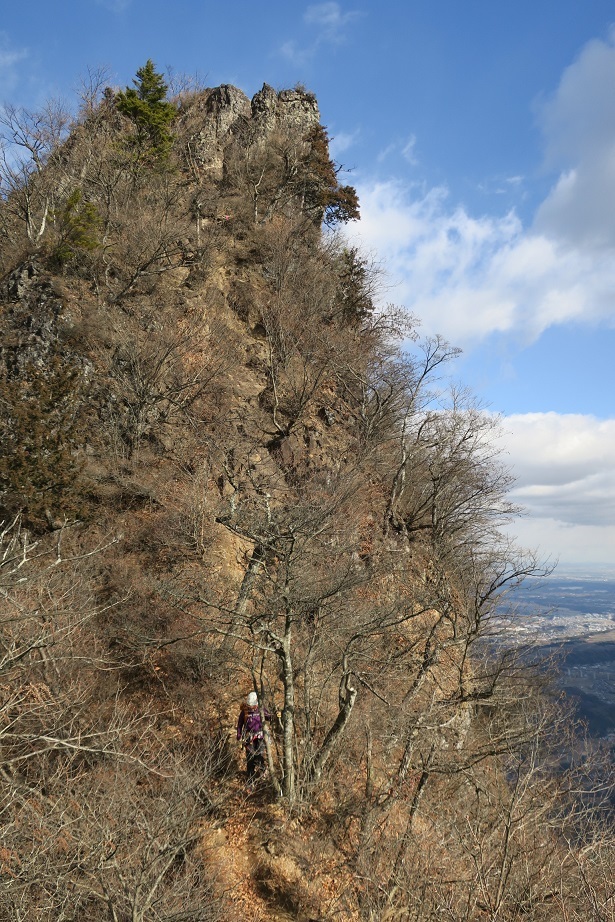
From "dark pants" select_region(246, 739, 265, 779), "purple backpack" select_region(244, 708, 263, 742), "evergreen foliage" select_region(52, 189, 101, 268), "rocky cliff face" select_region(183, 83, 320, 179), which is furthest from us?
"rocky cliff face" select_region(183, 83, 320, 179)

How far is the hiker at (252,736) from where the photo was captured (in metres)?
11.2

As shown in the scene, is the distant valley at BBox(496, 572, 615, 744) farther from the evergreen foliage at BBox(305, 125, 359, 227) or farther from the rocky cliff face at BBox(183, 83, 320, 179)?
the rocky cliff face at BBox(183, 83, 320, 179)

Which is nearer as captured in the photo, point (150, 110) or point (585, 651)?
point (150, 110)

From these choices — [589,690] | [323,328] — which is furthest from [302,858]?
[589,690]

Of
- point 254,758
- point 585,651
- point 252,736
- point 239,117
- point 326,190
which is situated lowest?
point 585,651

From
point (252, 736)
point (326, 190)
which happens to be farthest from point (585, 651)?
point (252, 736)

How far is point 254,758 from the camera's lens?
1158 centimetres

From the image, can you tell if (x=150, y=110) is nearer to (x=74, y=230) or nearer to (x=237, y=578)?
(x=74, y=230)

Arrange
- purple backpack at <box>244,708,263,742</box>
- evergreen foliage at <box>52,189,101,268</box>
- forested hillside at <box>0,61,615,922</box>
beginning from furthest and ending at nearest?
1. evergreen foliage at <box>52,189,101,268</box>
2. purple backpack at <box>244,708,263,742</box>
3. forested hillside at <box>0,61,615,922</box>

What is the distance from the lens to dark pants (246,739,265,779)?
1136cm

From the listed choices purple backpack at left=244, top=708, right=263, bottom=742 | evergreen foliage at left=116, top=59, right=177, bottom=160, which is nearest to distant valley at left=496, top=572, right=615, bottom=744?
purple backpack at left=244, top=708, right=263, bottom=742

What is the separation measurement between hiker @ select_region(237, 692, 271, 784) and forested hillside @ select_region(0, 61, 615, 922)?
0.43 metres

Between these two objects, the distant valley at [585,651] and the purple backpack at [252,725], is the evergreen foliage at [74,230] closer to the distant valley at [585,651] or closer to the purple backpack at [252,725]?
the purple backpack at [252,725]

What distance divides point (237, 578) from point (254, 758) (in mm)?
5822
